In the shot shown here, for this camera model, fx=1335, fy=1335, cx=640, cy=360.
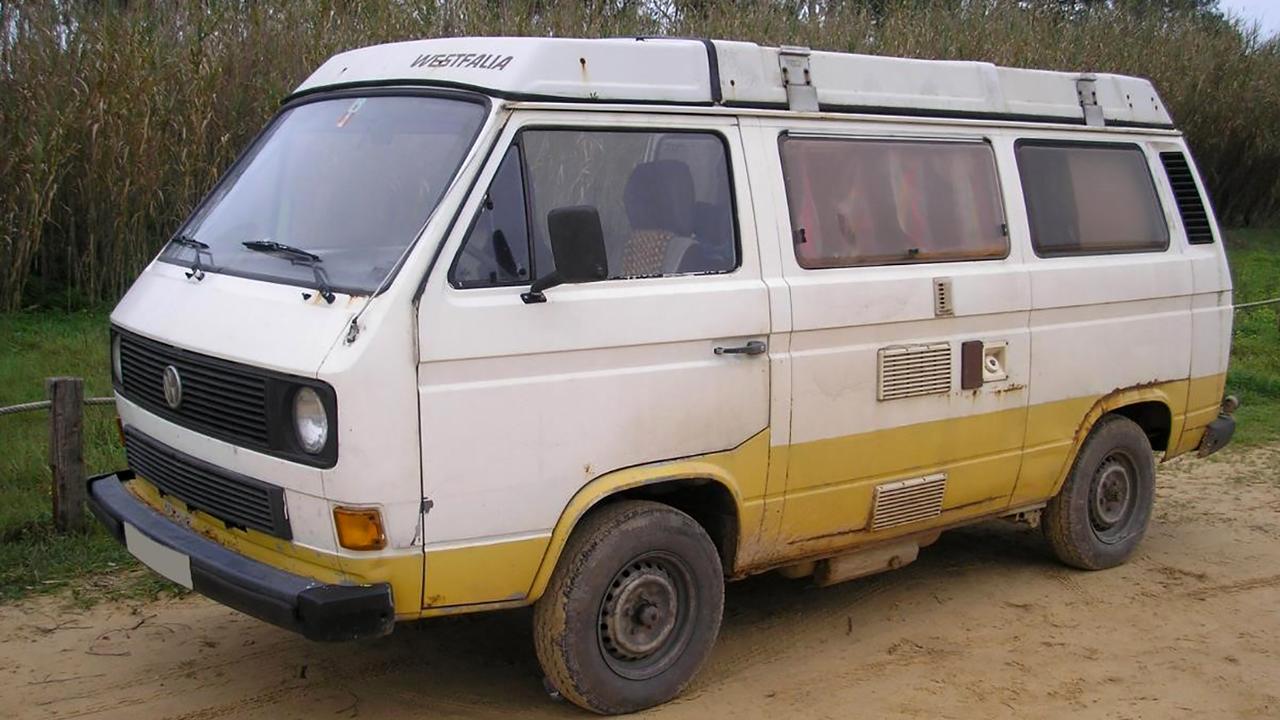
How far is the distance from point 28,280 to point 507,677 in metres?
6.66

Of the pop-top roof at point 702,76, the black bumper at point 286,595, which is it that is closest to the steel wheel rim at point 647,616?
the black bumper at point 286,595

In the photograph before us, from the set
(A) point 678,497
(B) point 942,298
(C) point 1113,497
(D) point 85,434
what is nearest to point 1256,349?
(C) point 1113,497

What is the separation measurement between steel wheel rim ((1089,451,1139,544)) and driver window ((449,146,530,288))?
360cm

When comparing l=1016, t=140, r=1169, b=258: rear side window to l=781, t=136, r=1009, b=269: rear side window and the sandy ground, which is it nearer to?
l=781, t=136, r=1009, b=269: rear side window

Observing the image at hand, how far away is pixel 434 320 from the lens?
13.9ft

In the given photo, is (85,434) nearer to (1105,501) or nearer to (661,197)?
(661,197)

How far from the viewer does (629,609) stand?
4.89 m

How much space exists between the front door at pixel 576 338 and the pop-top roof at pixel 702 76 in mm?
127

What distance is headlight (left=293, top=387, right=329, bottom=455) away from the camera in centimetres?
412

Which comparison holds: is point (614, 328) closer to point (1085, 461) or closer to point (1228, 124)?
point (1085, 461)

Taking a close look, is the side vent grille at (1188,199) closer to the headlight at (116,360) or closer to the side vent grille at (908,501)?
the side vent grille at (908,501)

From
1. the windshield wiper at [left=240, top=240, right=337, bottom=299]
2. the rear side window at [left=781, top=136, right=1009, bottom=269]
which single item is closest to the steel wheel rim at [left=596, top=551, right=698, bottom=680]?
the rear side window at [left=781, top=136, right=1009, bottom=269]

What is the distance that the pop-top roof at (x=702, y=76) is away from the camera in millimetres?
4648

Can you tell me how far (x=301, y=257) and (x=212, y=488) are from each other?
2.77 ft
